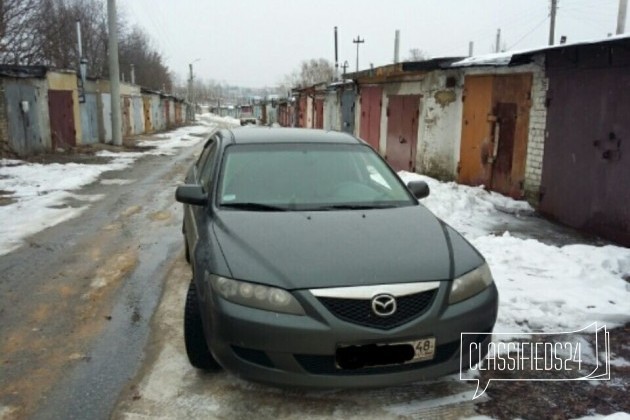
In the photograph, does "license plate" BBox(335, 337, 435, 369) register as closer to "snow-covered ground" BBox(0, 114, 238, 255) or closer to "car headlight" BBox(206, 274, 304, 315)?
"car headlight" BBox(206, 274, 304, 315)

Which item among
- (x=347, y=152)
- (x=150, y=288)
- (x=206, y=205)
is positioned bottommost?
(x=150, y=288)

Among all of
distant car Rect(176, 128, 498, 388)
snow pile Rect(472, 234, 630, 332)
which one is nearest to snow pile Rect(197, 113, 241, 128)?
snow pile Rect(472, 234, 630, 332)

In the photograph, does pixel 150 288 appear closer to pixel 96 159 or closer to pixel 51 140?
pixel 96 159

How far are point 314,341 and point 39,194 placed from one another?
9784 millimetres

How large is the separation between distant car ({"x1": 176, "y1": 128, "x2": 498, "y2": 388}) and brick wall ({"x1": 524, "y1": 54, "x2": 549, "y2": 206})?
5943mm

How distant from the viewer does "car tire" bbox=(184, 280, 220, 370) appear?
3.35m

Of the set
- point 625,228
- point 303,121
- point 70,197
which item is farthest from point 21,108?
point 303,121

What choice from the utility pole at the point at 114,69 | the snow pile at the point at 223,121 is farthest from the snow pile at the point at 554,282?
the snow pile at the point at 223,121

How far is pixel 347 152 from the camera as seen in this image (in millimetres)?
4535

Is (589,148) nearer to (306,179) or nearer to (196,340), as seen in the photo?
(306,179)

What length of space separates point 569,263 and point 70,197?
8967 millimetres

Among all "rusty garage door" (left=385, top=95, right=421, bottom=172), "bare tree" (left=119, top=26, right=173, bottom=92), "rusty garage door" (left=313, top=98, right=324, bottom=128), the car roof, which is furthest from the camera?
"bare tree" (left=119, top=26, right=173, bottom=92)

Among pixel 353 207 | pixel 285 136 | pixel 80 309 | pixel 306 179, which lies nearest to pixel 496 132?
pixel 285 136

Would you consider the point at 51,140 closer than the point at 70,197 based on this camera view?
No
